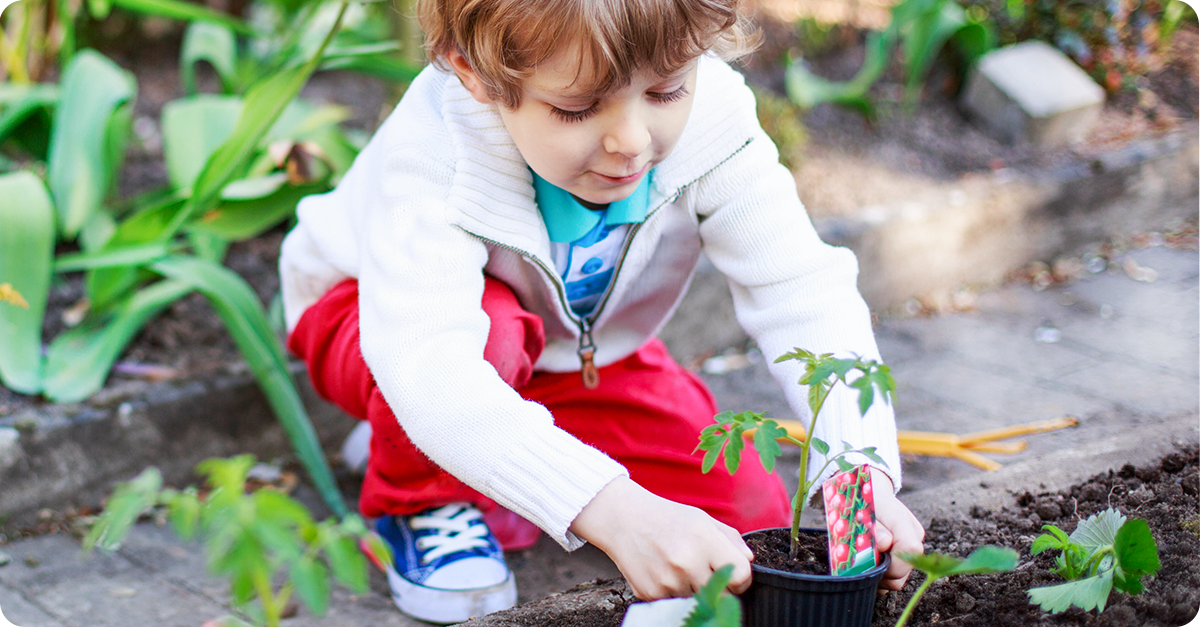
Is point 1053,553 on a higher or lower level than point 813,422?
lower

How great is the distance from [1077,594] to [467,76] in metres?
0.88

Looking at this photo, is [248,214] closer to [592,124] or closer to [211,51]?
[211,51]

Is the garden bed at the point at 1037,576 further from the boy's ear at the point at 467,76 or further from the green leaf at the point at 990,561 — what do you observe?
the boy's ear at the point at 467,76

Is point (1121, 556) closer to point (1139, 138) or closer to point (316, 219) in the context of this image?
point (316, 219)

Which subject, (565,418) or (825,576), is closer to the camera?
(825,576)

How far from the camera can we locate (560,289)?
140 centimetres

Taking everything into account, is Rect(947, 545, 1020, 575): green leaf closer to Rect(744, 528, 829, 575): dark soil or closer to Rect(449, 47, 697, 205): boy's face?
Rect(744, 528, 829, 575): dark soil

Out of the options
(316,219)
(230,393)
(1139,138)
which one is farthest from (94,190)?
(1139,138)

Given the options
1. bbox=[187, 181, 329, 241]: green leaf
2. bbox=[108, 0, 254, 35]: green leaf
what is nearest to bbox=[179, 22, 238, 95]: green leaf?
bbox=[108, 0, 254, 35]: green leaf

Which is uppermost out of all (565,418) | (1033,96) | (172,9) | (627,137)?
(627,137)

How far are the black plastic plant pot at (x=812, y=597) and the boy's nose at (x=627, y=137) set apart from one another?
0.47 meters

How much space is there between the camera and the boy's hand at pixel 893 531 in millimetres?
1053

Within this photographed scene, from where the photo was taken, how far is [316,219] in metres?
1.57

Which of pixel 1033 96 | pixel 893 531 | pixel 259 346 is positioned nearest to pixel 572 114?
pixel 893 531
